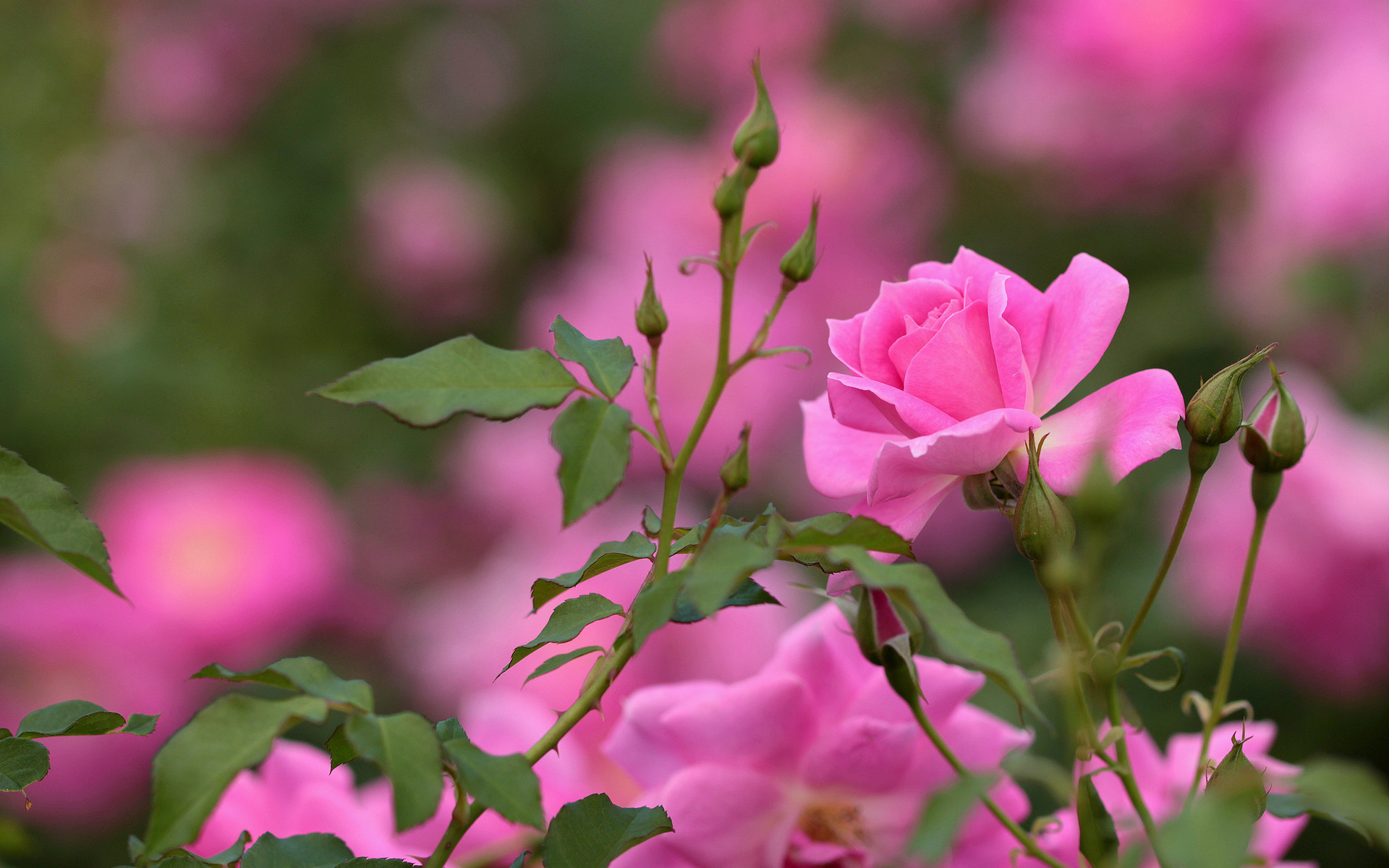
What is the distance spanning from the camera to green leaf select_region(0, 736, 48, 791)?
227mm

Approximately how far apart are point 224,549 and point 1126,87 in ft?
2.97

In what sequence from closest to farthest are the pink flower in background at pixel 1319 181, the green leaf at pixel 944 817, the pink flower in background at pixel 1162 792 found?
the green leaf at pixel 944 817 → the pink flower in background at pixel 1162 792 → the pink flower in background at pixel 1319 181

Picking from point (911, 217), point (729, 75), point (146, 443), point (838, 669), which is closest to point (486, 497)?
point (146, 443)

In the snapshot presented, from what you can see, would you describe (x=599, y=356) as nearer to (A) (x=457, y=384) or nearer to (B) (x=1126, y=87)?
(A) (x=457, y=384)

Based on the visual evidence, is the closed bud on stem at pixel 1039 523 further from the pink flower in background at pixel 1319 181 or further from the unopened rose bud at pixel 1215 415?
the pink flower in background at pixel 1319 181

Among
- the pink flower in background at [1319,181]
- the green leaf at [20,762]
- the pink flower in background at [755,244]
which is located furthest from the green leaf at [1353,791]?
the pink flower in background at [1319,181]

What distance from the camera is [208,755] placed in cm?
18

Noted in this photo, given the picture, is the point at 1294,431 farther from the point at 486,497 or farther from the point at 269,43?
the point at 269,43

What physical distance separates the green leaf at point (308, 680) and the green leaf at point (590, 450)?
0.05 m

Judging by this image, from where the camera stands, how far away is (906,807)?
291 millimetres

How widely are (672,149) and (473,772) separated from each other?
1.21m

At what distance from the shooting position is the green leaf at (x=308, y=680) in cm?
20

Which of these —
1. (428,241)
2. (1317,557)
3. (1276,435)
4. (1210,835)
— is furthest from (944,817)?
(428,241)

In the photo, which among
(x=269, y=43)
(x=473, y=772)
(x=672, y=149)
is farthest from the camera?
(x=269, y=43)
